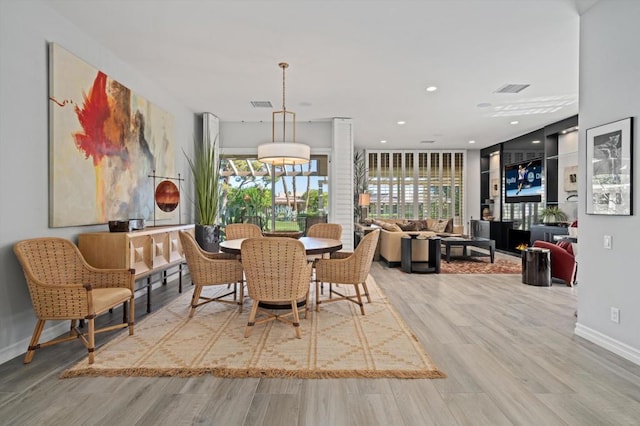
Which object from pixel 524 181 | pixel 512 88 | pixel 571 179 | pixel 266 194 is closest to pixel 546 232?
pixel 571 179

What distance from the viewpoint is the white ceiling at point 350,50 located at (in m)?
3.24

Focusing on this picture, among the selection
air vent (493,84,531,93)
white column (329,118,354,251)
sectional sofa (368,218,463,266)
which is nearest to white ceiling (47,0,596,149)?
air vent (493,84,531,93)

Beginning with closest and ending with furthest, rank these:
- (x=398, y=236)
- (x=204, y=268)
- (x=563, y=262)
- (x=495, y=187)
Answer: (x=204, y=268)
(x=563, y=262)
(x=398, y=236)
(x=495, y=187)

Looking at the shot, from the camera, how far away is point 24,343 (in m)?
2.88

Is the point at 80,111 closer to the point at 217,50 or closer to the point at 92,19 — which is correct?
the point at 92,19

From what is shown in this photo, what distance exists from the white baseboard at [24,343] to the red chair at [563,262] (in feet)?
20.8

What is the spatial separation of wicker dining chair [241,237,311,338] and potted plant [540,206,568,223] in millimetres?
6566

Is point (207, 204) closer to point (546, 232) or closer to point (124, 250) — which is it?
point (124, 250)

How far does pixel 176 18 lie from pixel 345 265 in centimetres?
289

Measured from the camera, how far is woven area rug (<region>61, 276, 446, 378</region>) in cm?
252

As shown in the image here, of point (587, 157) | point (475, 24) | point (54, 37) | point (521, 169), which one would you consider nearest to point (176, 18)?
point (54, 37)

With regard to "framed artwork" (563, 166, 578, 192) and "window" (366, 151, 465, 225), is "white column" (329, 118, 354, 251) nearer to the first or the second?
"window" (366, 151, 465, 225)

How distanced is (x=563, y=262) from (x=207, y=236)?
218 inches

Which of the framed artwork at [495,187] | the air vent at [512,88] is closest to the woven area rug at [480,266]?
the framed artwork at [495,187]
